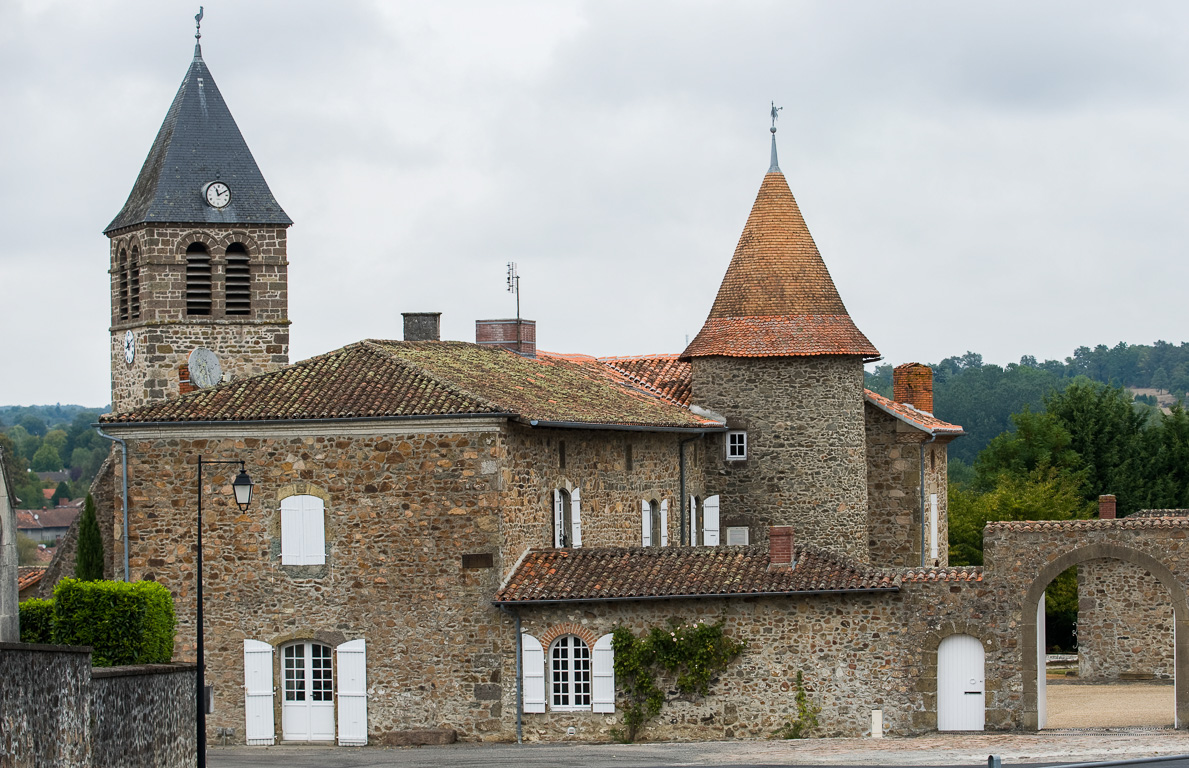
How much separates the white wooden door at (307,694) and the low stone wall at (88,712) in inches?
215

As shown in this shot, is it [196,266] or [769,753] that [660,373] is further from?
[769,753]

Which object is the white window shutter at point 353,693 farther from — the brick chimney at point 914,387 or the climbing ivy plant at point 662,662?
the brick chimney at point 914,387

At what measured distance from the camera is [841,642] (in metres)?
28.6

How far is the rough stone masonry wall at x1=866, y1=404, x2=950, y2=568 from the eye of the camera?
38.5m

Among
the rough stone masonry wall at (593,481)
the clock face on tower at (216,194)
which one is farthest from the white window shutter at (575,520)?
the clock face on tower at (216,194)

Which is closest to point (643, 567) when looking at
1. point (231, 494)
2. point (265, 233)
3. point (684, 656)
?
point (684, 656)

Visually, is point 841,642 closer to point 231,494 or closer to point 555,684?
point 555,684

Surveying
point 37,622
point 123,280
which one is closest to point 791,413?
point 123,280

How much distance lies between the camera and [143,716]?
22344 mm

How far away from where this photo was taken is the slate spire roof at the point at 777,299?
37281 mm

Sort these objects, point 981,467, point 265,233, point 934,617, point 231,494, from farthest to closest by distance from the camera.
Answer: point 981,467 < point 265,233 < point 231,494 < point 934,617

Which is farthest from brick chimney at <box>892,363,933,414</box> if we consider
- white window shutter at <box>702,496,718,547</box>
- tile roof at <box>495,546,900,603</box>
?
tile roof at <box>495,546,900,603</box>

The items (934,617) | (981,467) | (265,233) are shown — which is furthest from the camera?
(981,467)

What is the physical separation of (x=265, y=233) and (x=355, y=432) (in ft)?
26.5
